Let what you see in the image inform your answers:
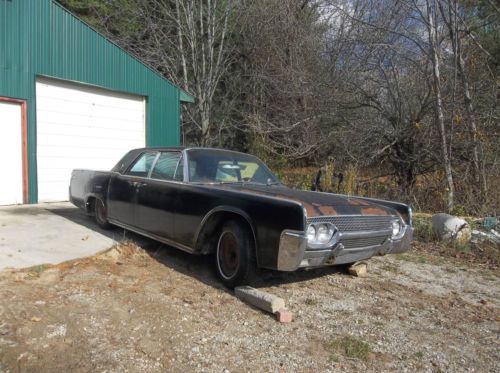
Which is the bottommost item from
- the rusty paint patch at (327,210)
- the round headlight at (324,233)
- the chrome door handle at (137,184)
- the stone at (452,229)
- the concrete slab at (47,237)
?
the concrete slab at (47,237)

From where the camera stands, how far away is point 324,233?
12.9 feet

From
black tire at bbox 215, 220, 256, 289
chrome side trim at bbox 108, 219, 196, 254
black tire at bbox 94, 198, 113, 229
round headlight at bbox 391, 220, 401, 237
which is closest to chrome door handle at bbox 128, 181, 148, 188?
chrome side trim at bbox 108, 219, 196, 254

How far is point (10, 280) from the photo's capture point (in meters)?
4.35

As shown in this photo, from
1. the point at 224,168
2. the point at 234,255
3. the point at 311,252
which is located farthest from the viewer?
the point at 224,168

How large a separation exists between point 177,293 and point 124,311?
65 centimetres

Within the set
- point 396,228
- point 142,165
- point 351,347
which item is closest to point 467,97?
point 396,228

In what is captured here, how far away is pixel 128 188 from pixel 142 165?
0.38m

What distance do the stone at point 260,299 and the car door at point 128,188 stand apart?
2232mm

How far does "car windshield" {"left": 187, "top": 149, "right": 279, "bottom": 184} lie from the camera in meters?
5.24

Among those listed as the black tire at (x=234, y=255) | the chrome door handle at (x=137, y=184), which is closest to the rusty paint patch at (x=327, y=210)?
the black tire at (x=234, y=255)

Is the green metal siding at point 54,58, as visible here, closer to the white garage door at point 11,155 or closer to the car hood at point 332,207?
the white garage door at point 11,155

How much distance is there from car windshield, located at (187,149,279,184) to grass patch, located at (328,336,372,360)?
2485 mm

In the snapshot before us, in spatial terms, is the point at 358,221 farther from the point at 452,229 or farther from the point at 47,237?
the point at 47,237

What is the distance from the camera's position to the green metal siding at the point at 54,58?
921 centimetres
